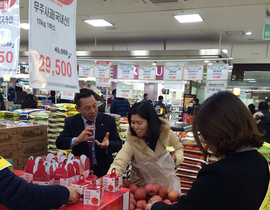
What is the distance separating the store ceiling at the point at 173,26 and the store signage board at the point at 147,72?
3.30 feet

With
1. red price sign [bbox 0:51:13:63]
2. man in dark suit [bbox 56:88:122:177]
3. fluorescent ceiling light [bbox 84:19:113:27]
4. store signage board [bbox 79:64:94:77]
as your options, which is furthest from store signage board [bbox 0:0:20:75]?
store signage board [bbox 79:64:94:77]

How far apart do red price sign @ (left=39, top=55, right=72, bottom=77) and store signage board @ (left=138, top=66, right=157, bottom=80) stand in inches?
221

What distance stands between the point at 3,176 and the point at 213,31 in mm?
6327

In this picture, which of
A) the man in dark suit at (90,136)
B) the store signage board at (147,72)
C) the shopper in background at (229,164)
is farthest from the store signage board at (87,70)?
the shopper in background at (229,164)

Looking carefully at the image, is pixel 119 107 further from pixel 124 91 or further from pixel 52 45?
pixel 52 45

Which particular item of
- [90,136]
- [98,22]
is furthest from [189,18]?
[90,136]

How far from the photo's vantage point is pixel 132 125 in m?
2.37

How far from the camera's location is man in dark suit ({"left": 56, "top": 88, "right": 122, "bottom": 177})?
257 cm

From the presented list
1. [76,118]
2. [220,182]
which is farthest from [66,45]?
[220,182]

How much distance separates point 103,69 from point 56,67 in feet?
20.9

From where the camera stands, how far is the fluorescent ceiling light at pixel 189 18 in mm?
5202

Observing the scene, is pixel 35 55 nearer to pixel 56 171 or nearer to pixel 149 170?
pixel 56 171

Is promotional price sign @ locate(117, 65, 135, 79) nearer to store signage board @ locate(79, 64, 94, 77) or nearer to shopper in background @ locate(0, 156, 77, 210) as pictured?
store signage board @ locate(79, 64, 94, 77)

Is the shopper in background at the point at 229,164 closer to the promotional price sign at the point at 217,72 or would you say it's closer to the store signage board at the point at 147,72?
the promotional price sign at the point at 217,72
